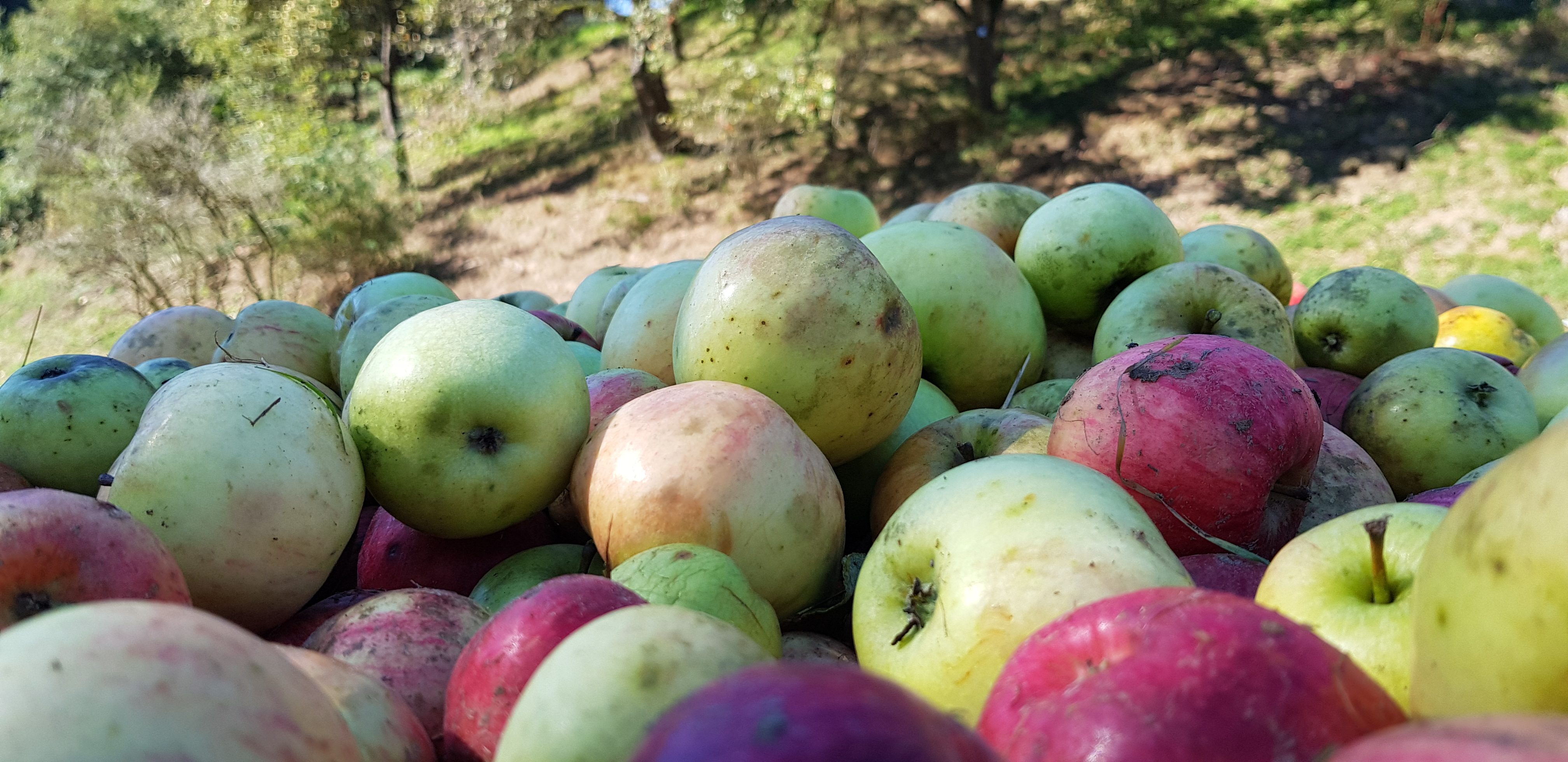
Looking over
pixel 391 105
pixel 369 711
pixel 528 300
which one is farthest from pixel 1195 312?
pixel 391 105

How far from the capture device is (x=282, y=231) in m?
11.9

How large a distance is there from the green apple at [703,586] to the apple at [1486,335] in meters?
3.14

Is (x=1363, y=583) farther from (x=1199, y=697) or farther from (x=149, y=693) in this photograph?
(x=149, y=693)

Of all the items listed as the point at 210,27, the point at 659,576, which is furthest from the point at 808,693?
the point at 210,27

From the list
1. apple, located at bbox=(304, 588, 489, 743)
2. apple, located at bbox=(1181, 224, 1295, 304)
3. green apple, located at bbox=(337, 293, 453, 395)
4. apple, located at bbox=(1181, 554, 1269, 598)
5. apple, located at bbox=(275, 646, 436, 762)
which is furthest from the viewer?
apple, located at bbox=(1181, 224, 1295, 304)

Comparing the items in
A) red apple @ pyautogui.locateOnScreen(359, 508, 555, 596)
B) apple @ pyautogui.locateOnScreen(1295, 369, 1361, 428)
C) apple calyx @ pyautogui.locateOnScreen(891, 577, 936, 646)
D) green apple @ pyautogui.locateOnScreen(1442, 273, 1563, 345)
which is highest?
apple calyx @ pyautogui.locateOnScreen(891, 577, 936, 646)

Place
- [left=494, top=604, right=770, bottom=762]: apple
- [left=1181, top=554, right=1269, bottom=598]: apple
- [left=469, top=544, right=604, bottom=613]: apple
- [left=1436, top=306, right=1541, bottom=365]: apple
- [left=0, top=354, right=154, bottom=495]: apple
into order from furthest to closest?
[left=1436, top=306, right=1541, bottom=365]: apple < [left=0, top=354, right=154, bottom=495]: apple < [left=469, top=544, right=604, bottom=613]: apple < [left=1181, top=554, right=1269, bottom=598]: apple < [left=494, top=604, right=770, bottom=762]: apple

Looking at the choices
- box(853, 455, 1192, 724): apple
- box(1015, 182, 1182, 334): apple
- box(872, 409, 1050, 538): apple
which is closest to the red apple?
box(872, 409, 1050, 538): apple

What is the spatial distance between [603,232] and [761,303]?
1191cm

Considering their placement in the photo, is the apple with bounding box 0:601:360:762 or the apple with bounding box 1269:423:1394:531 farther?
the apple with bounding box 1269:423:1394:531

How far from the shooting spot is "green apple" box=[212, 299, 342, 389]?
9.48 ft

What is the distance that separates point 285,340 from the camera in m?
2.98

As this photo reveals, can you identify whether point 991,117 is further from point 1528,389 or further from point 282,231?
→ point 1528,389

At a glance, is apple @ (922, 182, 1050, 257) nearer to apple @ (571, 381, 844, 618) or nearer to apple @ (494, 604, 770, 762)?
apple @ (571, 381, 844, 618)
